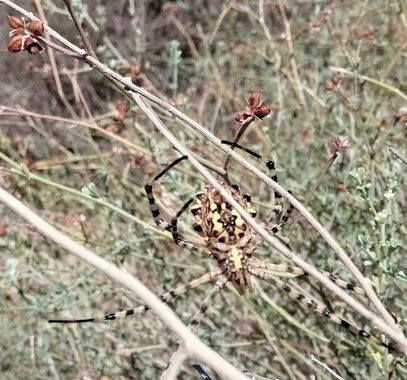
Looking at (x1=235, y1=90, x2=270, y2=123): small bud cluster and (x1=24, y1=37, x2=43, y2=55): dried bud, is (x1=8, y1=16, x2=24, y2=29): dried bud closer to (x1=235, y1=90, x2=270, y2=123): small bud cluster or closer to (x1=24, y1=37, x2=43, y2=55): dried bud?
(x1=24, y1=37, x2=43, y2=55): dried bud

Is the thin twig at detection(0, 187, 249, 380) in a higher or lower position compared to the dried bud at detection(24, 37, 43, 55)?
higher

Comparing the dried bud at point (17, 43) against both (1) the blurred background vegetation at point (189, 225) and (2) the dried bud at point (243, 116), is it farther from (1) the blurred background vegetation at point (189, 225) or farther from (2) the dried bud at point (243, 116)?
(1) the blurred background vegetation at point (189, 225)

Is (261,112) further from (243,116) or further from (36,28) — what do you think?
(36,28)

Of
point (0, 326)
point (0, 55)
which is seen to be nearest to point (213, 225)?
point (0, 326)

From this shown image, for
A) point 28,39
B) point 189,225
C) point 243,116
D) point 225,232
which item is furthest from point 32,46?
point 189,225

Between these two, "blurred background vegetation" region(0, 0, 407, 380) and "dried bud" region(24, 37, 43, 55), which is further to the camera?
"blurred background vegetation" region(0, 0, 407, 380)

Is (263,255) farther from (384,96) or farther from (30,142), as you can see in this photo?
(30,142)

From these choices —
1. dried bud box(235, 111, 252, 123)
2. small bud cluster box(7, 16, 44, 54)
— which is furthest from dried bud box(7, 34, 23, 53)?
dried bud box(235, 111, 252, 123)
